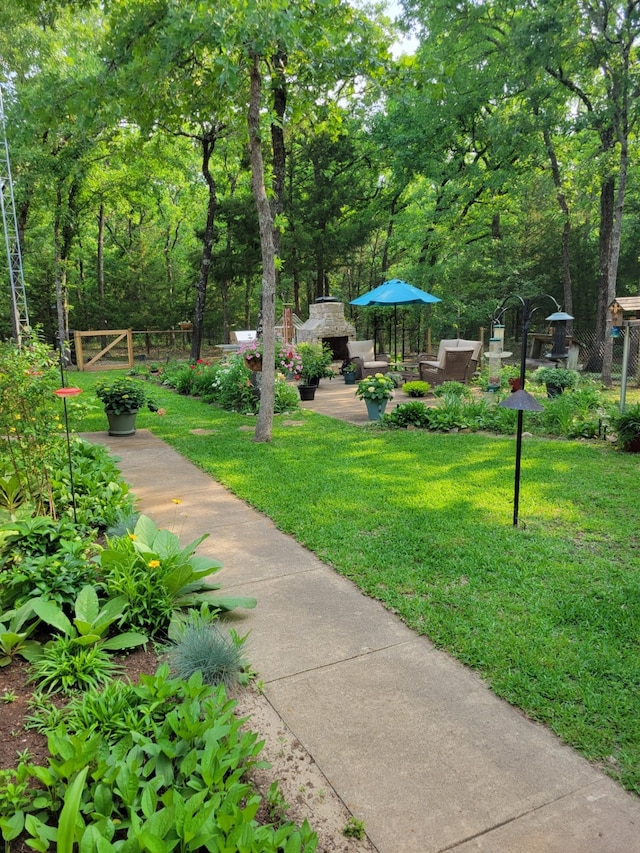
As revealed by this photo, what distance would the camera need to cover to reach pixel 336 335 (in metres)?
15.6

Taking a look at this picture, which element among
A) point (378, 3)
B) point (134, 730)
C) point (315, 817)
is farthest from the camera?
point (378, 3)

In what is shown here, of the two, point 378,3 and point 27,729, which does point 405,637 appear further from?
point 378,3

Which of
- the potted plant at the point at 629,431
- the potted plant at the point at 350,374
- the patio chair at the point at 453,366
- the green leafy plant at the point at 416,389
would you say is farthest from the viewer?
the potted plant at the point at 350,374

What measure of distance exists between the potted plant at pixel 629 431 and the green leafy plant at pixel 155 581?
514cm

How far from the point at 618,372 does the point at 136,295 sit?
65.6 ft

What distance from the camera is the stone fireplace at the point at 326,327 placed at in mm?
15375

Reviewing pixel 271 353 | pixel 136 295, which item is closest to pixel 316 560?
pixel 271 353

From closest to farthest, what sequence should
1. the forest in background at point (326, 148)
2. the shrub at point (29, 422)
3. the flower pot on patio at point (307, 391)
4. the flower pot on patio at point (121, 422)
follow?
1. the shrub at point (29, 422)
2. the forest in background at point (326, 148)
3. the flower pot on patio at point (121, 422)
4. the flower pot on patio at point (307, 391)

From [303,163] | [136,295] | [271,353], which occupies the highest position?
[303,163]

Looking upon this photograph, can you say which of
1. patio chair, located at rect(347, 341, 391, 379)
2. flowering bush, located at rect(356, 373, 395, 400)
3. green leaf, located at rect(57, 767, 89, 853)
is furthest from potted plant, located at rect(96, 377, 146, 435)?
green leaf, located at rect(57, 767, 89, 853)

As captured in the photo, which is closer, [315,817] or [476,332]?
[315,817]

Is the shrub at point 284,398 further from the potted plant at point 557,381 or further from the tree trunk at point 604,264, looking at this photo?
the tree trunk at point 604,264

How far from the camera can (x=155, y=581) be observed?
2.83m

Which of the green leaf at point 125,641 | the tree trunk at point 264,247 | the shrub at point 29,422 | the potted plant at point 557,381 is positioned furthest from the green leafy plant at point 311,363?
the green leaf at point 125,641
